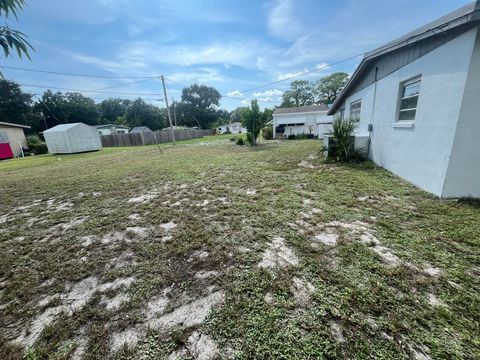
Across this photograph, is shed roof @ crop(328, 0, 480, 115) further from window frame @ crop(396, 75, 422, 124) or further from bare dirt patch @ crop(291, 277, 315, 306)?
bare dirt patch @ crop(291, 277, 315, 306)

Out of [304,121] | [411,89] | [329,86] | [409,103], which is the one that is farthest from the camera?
[329,86]

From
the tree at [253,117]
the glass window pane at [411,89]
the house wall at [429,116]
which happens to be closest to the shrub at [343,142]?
the house wall at [429,116]

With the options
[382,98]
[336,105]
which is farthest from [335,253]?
[336,105]

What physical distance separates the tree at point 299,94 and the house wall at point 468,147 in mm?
41656

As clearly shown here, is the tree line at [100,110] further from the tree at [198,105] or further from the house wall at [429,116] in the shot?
the house wall at [429,116]

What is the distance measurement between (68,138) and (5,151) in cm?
432

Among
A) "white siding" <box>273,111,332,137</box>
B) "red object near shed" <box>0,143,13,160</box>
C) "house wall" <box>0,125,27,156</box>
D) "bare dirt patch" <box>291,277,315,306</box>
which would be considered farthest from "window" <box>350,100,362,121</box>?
"house wall" <box>0,125,27,156</box>

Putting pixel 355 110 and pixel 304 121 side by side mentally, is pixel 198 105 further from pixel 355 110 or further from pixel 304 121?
pixel 355 110

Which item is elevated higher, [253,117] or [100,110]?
[100,110]

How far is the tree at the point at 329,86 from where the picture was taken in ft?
123

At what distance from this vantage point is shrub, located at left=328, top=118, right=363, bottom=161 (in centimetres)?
662

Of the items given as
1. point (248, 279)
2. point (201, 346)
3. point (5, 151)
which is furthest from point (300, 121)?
point (5, 151)

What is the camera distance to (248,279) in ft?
6.28

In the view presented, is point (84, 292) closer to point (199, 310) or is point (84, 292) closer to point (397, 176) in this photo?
point (199, 310)
